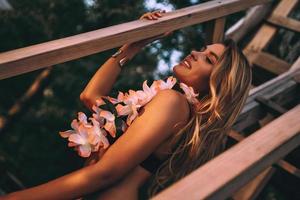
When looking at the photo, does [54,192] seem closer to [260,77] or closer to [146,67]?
[260,77]

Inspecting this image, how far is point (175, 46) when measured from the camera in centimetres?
556

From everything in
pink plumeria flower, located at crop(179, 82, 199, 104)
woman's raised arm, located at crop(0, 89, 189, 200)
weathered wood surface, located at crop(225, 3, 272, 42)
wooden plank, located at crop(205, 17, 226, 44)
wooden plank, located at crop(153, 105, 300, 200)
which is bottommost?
wooden plank, located at crop(153, 105, 300, 200)

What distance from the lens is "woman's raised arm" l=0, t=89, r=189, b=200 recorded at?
1.44 m

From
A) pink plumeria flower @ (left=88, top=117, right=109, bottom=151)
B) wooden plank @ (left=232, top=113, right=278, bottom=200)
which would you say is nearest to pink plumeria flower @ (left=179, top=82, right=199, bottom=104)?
pink plumeria flower @ (left=88, top=117, right=109, bottom=151)

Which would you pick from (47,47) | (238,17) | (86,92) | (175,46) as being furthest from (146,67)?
(47,47)

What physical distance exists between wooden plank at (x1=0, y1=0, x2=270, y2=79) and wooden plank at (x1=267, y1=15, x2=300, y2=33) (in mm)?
1506

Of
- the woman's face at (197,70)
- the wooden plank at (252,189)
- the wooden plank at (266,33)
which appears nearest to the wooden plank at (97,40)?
the woman's face at (197,70)

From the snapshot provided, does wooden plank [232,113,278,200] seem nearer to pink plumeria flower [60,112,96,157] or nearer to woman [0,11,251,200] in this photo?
woman [0,11,251,200]

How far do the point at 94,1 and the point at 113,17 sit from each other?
311 millimetres

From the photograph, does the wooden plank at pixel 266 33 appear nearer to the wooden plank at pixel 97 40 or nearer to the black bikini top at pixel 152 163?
the wooden plank at pixel 97 40

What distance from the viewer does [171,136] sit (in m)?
1.63

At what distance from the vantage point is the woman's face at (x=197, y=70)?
1.87m

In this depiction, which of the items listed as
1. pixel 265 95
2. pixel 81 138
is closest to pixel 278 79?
pixel 265 95

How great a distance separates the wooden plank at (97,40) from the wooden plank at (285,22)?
4.94ft
